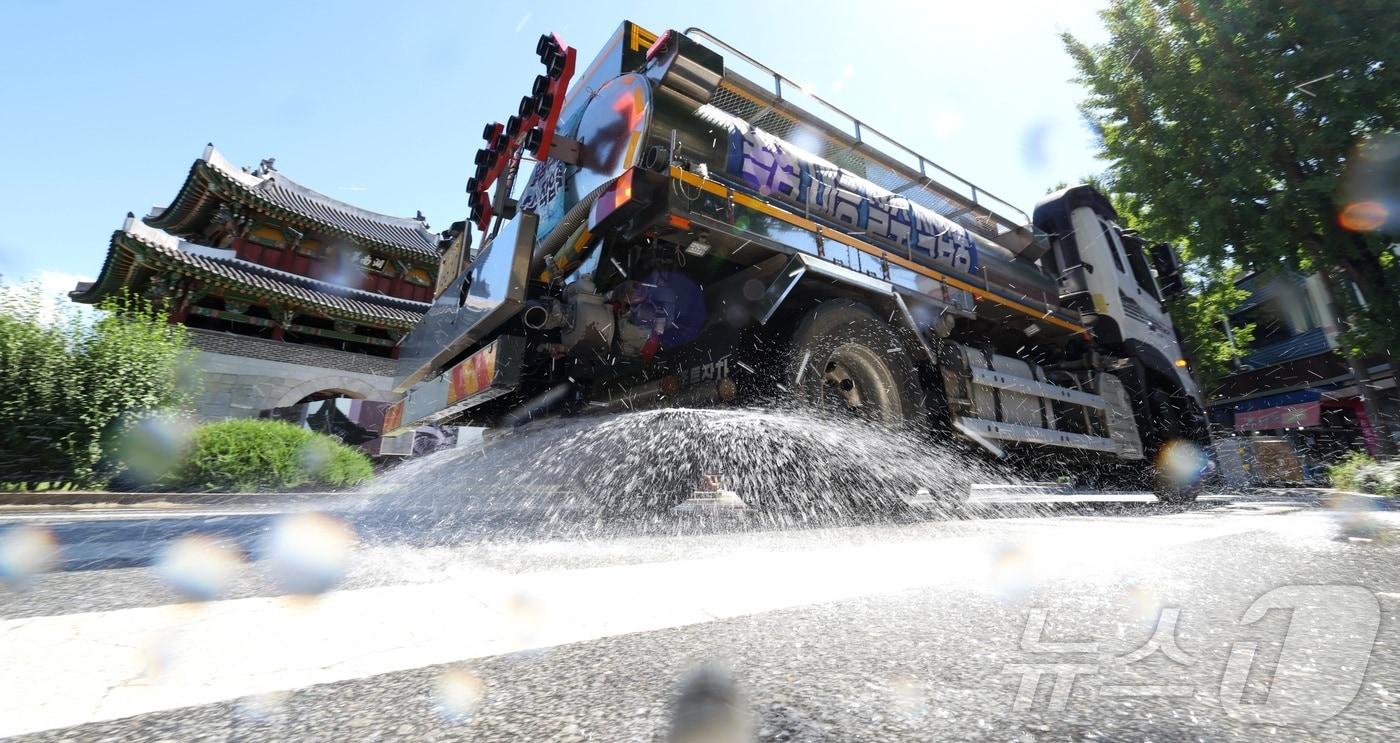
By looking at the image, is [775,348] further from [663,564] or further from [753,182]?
[663,564]

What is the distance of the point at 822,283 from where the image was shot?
316 centimetres

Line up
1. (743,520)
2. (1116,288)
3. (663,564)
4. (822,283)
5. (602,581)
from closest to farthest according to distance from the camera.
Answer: (602,581), (663,564), (743,520), (822,283), (1116,288)

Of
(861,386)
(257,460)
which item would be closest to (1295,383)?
(861,386)

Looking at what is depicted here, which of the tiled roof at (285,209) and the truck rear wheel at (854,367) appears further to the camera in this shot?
the tiled roof at (285,209)

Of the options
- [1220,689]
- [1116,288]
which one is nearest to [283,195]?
[1116,288]

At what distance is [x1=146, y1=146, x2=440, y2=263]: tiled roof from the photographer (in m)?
16.1

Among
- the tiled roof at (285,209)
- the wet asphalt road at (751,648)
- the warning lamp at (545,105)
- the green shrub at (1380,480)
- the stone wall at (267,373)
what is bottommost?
the wet asphalt road at (751,648)

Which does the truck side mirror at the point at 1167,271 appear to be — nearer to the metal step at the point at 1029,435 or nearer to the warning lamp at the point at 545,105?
the metal step at the point at 1029,435

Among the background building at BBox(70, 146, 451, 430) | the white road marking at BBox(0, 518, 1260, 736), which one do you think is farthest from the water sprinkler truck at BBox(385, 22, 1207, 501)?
the background building at BBox(70, 146, 451, 430)

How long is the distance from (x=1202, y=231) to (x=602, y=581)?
467 inches

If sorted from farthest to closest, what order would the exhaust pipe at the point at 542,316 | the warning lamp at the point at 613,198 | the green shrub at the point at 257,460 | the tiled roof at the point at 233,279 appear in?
the tiled roof at the point at 233,279
the green shrub at the point at 257,460
the exhaust pipe at the point at 542,316
the warning lamp at the point at 613,198

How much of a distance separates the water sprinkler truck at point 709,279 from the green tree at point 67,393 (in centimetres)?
727

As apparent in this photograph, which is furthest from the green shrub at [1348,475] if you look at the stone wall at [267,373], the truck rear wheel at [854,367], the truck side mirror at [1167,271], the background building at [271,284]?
the stone wall at [267,373]

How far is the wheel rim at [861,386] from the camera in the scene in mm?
3354
